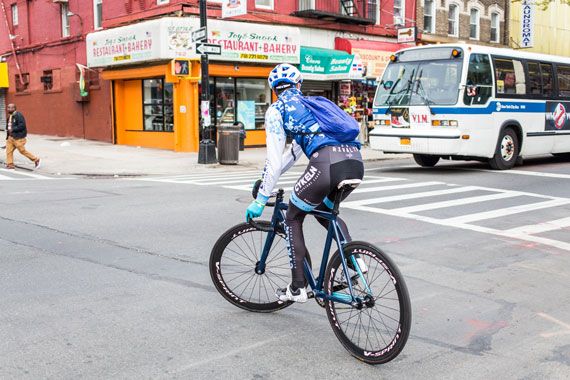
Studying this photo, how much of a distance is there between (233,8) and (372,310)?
18.3 metres

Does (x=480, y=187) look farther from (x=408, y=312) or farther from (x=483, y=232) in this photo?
(x=408, y=312)

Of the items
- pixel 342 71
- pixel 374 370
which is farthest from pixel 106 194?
pixel 342 71

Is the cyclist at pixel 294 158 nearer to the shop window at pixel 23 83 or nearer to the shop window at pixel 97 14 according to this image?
the shop window at pixel 97 14

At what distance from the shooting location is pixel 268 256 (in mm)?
5207

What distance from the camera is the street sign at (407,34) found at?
28312 millimetres

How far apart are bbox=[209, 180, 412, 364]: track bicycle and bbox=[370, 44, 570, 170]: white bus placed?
35.1 ft

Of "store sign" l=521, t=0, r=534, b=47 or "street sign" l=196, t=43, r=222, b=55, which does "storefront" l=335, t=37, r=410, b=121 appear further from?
"store sign" l=521, t=0, r=534, b=47

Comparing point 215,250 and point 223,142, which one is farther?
point 223,142

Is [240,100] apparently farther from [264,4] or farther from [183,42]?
[264,4]

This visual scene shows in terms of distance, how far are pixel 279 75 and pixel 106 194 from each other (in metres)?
8.26

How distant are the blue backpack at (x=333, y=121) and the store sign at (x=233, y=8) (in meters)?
17.2

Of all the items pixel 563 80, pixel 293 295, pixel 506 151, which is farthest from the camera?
pixel 563 80

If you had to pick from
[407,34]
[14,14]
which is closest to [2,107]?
[14,14]

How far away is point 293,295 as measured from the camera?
187 inches
